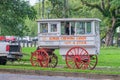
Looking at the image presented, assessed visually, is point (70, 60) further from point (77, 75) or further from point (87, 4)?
point (87, 4)

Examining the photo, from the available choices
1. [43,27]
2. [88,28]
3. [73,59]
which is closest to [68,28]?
[88,28]

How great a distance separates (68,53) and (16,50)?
15.1 feet

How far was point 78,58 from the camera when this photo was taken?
21.2 metres

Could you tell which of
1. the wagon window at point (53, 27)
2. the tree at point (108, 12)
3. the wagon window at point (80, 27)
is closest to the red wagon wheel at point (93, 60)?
the wagon window at point (80, 27)

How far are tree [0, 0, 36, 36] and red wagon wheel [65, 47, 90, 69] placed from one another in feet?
27.9

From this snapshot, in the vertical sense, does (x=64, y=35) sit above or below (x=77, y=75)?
above

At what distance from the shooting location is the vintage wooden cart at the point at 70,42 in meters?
21.2

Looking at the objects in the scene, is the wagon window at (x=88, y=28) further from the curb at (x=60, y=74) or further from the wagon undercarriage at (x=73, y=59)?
the curb at (x=60, y=74)

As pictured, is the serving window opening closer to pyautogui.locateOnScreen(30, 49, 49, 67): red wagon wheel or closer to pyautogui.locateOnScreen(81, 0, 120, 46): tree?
pyautogui.locateOnScreen(30, 49, 49, 67): red wagon wheel

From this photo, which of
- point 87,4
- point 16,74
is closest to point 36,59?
point 16,74

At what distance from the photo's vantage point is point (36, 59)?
22.3 metres

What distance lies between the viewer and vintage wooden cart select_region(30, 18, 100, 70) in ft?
69.7

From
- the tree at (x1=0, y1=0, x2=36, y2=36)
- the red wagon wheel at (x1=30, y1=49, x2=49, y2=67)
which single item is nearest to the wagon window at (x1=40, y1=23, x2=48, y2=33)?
the red wagon wheel at (x1=30, y1=49, x2=49, y2=67)

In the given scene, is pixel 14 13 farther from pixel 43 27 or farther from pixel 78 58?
pixel 78 58
